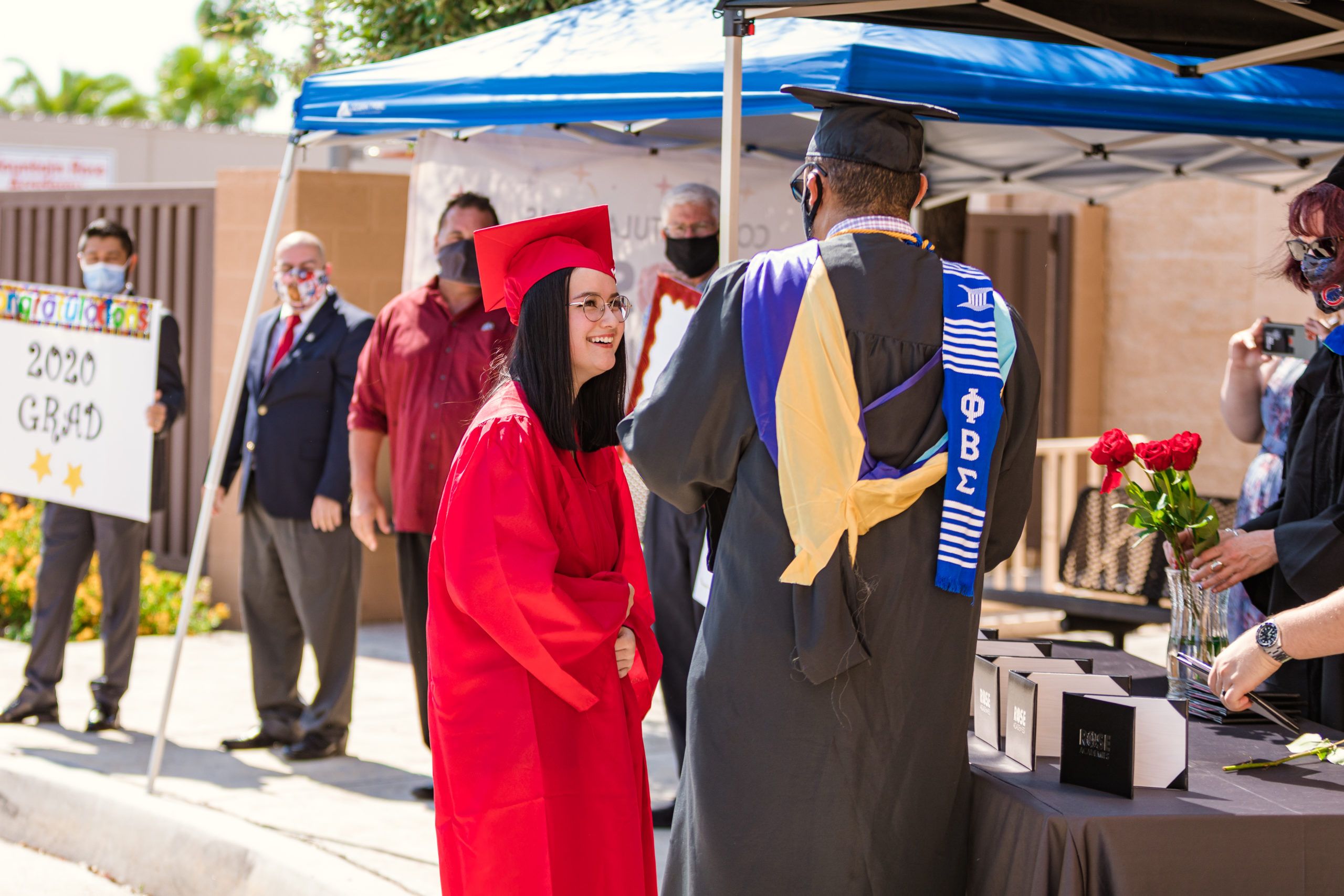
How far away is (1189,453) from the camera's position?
3.14 metres

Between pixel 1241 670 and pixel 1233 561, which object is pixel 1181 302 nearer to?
pixel 1233 561

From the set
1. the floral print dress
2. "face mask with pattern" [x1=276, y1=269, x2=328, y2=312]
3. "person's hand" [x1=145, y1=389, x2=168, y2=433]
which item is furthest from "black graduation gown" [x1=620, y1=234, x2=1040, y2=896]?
"person's hand" [x1=145, y1=389, x2=168, y2=433]

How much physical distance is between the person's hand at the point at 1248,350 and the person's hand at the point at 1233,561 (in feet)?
4.11

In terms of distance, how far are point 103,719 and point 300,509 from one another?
139 centimetres

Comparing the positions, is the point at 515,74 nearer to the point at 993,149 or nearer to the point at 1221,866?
the point at 993,149

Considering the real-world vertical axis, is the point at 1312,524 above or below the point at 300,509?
above

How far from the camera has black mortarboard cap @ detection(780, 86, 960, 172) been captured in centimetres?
263

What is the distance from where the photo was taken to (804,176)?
108 inches

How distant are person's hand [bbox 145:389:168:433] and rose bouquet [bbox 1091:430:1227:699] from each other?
418 centimetres

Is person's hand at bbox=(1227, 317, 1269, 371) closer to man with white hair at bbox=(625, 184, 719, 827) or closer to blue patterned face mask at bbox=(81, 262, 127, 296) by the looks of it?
man with white hair at bbox=(625, 184, 719, 827)

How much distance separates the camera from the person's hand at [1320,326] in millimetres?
3562

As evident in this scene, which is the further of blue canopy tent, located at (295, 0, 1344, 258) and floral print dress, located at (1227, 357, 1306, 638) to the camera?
floral print dress, located at (1227, 357, 1306, 638)

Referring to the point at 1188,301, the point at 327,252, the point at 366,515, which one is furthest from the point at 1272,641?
the point at 1188,301

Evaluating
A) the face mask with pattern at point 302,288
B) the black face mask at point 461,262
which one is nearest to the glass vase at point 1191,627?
the black face mask at point 461,262
